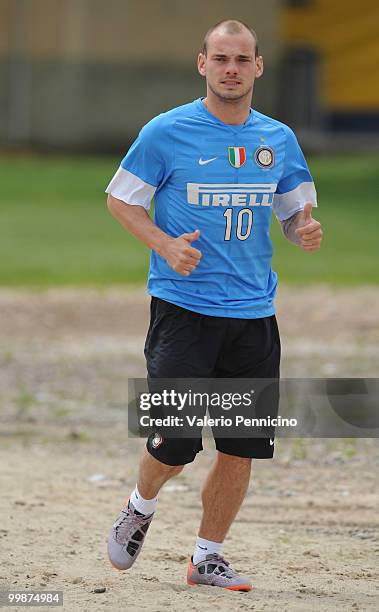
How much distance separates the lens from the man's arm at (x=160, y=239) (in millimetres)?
5023

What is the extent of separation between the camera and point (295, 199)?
5.50 meters

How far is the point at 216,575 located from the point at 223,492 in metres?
0.32

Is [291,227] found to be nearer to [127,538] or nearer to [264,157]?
[264,157]

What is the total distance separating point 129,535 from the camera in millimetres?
5395

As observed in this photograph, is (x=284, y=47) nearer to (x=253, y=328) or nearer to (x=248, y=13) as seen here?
(x=248, y=13)

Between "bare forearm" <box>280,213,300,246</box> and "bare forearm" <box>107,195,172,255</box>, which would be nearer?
"bare forearm" <box>107,195,172,255</box>

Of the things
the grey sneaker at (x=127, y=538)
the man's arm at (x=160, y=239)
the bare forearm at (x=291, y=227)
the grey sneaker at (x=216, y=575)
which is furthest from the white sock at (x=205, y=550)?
the bare forearm at (x=291, y=227)

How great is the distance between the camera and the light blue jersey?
17.0 ft

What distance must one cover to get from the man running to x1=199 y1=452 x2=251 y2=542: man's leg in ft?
0.04

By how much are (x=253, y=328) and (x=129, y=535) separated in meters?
0.94

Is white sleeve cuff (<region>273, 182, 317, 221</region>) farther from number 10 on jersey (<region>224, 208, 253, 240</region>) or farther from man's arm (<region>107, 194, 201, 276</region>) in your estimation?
man's arm (<region>107, 194, 201, 276</region>)

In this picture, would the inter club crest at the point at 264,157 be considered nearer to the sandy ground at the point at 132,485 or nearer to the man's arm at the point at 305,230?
the man's arm at the point at 305,230

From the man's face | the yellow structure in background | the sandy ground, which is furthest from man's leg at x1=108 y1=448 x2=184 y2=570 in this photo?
the yellow structure in background

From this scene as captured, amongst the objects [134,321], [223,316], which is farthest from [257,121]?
[134,321]
